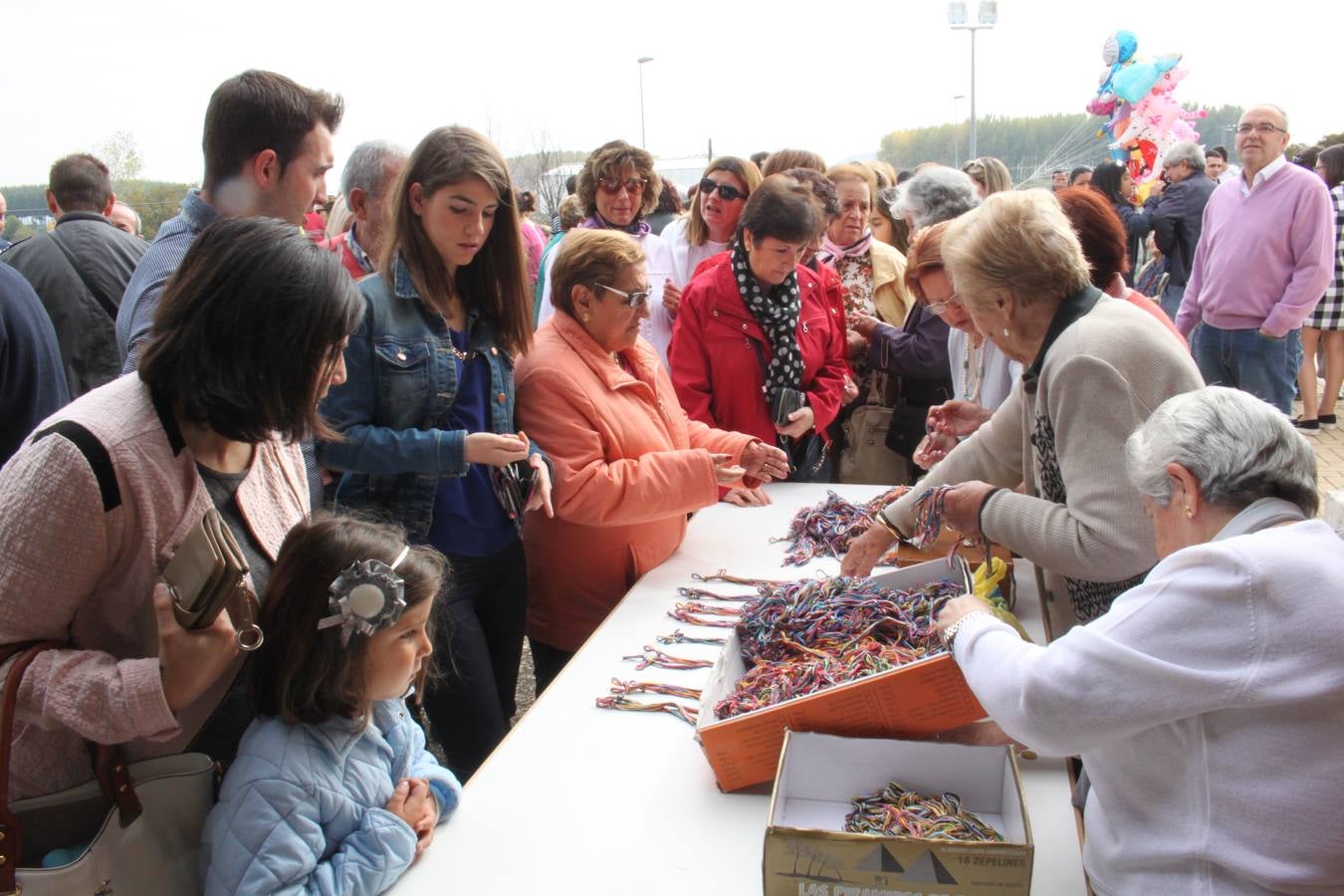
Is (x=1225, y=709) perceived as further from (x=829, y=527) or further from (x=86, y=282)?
(x=86, y=282)

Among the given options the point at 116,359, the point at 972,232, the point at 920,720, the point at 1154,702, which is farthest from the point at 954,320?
the point at 116,359

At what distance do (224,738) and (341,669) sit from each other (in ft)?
0.77

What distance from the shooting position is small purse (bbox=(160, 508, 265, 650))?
1149 mm

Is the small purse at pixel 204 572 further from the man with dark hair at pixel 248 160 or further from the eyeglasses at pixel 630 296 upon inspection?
the eyeglasses at pixel 630 296

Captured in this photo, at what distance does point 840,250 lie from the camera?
4.30 m

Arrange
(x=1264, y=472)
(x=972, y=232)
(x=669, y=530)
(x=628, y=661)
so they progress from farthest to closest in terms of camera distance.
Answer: (x=669, y=530) < (x=628, y=661) < (x=972, y=232) < (x=1264, y=472)

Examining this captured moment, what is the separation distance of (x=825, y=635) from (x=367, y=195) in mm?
2151

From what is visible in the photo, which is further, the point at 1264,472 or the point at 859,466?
the point at 859,466

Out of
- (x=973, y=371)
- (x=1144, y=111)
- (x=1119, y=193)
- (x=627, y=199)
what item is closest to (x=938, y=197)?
(x=973, y=371)

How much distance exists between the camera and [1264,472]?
4.31 ft

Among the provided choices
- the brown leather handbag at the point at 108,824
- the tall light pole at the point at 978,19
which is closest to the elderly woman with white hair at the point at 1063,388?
the brown leather handbag at the point at 108,824

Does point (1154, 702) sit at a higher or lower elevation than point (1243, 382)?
higher

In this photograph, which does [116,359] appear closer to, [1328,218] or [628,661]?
[628,661]

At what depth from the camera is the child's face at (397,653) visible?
145 centimetres
